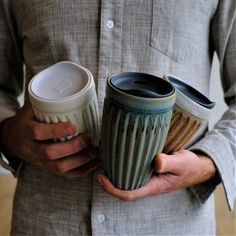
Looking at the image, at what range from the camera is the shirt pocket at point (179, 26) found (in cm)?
52

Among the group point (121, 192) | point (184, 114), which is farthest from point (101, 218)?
point (184, 114)

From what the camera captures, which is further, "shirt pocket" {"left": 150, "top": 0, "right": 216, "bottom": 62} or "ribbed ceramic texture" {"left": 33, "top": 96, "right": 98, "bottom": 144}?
"shirt pocket" {"left": 150, "top": 0, "right": 216, "bottom": 62}

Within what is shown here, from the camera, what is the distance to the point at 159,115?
349mm

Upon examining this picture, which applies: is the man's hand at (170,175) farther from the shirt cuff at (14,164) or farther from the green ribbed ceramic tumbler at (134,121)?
the shirt cuff at (14,164)

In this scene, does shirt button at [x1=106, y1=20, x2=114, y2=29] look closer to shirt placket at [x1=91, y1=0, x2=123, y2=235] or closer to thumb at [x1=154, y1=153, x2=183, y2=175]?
shirt placket at [x1=91, y1=0, x2=123, y2=235]

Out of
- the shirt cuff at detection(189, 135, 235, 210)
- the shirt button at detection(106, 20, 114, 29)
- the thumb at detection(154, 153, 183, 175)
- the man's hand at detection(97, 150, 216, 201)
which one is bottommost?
the shirt cuff at detection(189, 135, 235, 210)

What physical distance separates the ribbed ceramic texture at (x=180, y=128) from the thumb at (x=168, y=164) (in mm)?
16

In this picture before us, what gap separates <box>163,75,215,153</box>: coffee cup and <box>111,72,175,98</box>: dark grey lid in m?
0.03

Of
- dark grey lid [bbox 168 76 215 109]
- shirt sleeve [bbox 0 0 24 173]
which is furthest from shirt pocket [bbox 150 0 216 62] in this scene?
shirt sleeve [bbox 0 0 24 173]

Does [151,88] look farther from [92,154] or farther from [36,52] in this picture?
[36,52]

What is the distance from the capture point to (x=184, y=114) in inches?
15.6

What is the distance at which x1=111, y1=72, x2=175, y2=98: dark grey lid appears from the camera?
1.15 feet

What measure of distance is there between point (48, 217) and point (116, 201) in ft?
0.38

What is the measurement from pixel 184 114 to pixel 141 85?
67 mm
